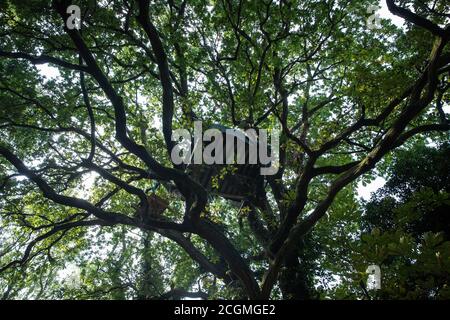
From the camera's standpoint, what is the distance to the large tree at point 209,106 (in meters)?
6.06

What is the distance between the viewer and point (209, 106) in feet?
36.0

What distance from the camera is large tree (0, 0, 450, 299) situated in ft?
19.9

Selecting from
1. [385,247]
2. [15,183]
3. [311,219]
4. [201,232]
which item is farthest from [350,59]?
[15,183]

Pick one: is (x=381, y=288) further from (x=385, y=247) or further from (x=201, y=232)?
(x=201, y=232)

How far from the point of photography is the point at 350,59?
8555 mm
